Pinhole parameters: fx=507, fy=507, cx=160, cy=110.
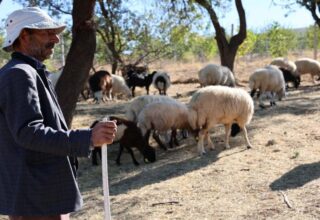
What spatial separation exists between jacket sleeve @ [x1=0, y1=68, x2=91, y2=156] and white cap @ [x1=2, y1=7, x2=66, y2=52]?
0.23 meters

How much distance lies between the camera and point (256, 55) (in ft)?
166

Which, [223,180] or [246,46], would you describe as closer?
[223,180]

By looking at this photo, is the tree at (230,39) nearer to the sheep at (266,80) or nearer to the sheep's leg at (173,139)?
the sheep at (266,80)

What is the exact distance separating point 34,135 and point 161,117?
689 centimetres

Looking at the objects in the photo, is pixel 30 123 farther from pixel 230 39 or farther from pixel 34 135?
pixel 230 39

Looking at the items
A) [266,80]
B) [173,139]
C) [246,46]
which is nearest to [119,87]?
[266,80]

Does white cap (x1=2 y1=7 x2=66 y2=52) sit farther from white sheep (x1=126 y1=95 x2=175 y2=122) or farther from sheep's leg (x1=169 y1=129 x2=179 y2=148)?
→ white sheep (x1=126 y1=95 x2=175 y2=122)

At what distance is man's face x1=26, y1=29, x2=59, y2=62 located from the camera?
8.41 feet

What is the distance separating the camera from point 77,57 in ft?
26.8

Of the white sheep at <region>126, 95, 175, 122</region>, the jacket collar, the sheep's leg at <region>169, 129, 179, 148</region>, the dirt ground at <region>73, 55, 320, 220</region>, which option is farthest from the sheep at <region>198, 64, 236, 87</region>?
the jacket collar

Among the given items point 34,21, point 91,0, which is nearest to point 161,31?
point 91,0

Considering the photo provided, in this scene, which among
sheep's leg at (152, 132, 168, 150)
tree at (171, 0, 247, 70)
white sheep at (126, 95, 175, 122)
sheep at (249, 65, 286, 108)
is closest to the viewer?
sheep's leg at (152, 132, 168, 150)

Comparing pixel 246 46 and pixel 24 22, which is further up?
pixel 246 46

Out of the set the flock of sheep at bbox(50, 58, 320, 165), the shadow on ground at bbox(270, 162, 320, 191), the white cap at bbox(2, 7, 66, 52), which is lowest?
the shadow on ground at bbox(270, 162, 320, 191)
